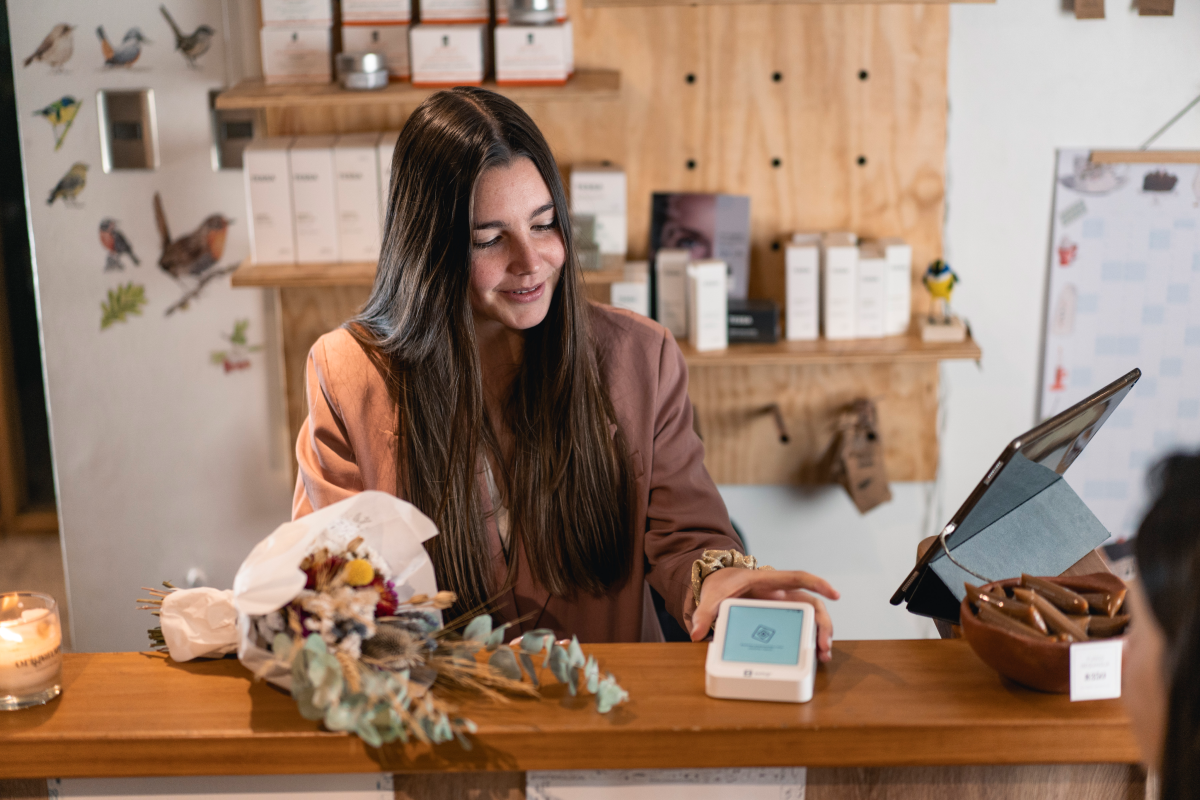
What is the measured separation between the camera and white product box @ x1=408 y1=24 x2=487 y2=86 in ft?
8.43

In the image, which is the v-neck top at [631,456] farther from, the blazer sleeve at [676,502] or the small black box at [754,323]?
the small black box at [754,323]

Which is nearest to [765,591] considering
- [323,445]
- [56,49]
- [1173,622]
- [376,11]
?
[1173,622]

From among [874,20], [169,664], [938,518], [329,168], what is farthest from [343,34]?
[938,518]

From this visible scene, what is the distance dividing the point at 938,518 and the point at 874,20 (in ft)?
4.57

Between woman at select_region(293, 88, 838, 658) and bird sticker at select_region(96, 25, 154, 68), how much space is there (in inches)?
59.9

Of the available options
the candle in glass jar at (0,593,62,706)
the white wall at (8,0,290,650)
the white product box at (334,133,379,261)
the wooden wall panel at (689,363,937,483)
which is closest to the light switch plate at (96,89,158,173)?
the white wall at (8,0,290,650)

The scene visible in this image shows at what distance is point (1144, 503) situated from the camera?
2.75ft

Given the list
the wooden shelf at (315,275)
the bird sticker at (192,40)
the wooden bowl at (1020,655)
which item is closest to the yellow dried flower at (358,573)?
the wooden bowl at (1020,655)

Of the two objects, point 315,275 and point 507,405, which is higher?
point 315,275

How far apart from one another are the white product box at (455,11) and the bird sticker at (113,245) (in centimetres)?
105

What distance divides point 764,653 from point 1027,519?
46 cm

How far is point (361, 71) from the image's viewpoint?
8.41 ft

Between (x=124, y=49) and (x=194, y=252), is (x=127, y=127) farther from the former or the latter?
(x=194, y=252)

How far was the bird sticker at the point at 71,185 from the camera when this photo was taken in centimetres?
288
